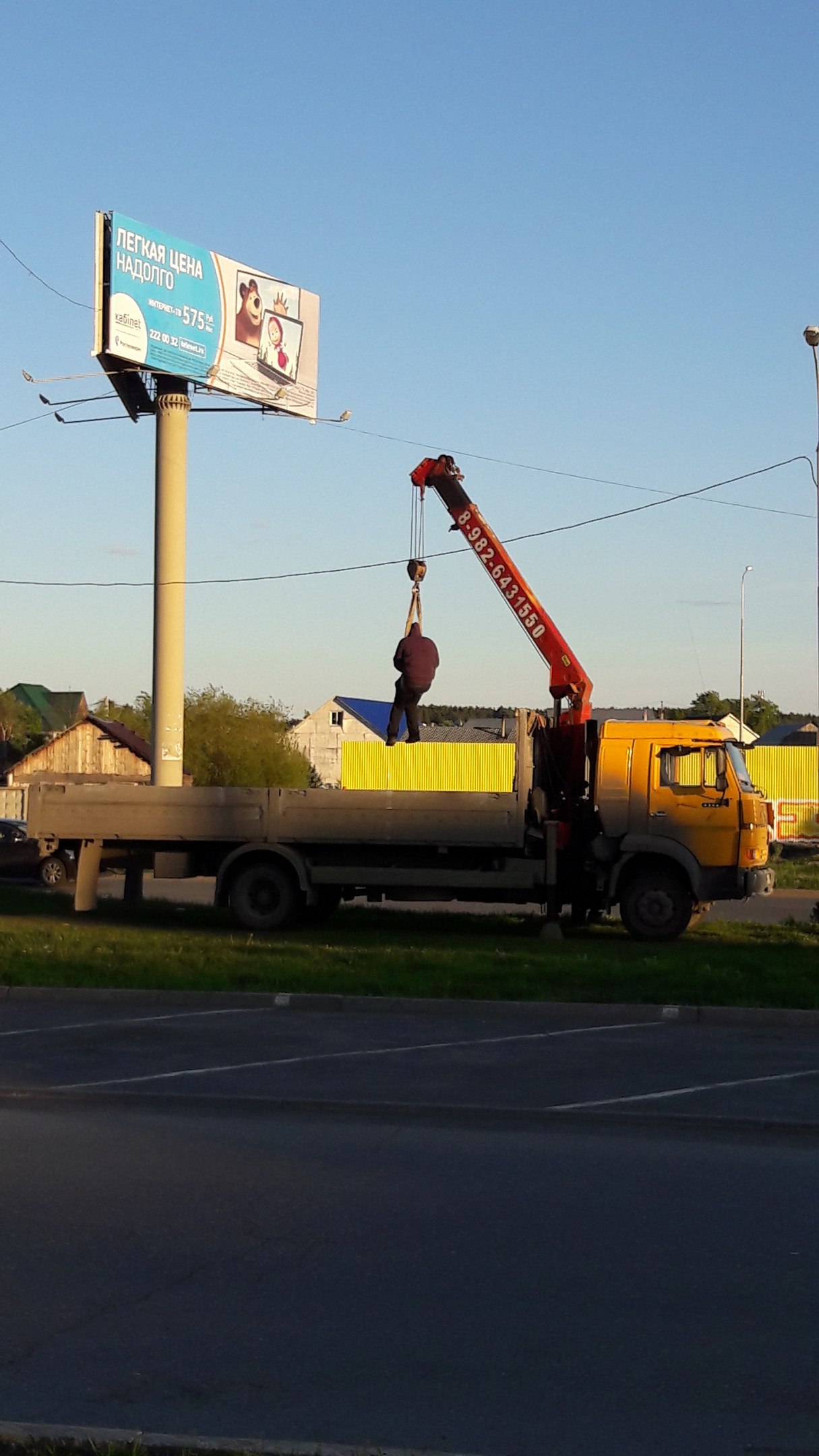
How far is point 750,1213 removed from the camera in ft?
22.0

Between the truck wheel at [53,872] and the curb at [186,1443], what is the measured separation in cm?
2713

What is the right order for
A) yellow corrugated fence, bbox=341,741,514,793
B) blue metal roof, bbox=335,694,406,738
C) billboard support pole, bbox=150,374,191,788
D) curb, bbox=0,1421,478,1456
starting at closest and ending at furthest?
curb, bbox=0,1421,478,1456
billboard support pole, bbox=150,374,191,788
yellow corrugated fence, bbox=341,741,514,793
blue metal roof, bbox=335,694,406,738

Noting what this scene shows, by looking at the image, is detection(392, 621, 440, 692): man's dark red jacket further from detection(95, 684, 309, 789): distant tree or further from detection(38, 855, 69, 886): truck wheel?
detection(95, 684, 309, 789): distant tree

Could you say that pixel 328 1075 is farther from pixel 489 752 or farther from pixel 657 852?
pixel 489 752

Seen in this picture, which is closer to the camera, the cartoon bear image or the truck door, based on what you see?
the truck door

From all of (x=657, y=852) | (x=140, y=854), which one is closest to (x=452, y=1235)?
(x=657, y=852)

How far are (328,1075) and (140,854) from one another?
10.3 metres

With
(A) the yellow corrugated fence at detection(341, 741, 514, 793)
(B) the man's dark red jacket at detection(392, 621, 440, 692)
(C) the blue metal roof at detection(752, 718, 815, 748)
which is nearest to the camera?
(B) the man's dark red jacket at detection(392, 621, 440, 692)

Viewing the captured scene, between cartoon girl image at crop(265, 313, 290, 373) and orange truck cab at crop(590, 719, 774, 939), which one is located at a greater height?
cartoon girl image at crop(265, 313, 290, 373)

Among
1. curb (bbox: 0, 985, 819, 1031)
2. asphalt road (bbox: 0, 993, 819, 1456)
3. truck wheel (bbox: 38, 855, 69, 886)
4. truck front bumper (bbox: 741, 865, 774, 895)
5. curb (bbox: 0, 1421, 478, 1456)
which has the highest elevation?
truck front bumper (bbox: 741, 865, 774, 895)

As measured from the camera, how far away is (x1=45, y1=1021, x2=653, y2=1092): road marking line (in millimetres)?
9672

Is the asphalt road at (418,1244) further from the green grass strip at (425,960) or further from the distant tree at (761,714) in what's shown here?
the distant tree at (761,714)

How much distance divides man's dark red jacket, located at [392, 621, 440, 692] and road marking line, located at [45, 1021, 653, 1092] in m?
5.80

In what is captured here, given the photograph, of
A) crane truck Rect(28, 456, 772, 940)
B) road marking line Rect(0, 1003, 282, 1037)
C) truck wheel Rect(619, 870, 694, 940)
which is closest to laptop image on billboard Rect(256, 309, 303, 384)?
crane truck Rect(28, 456, 772, 940)
